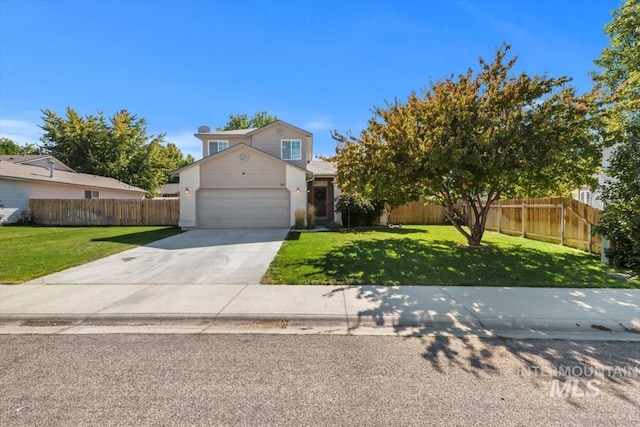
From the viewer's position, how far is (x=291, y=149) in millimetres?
19891

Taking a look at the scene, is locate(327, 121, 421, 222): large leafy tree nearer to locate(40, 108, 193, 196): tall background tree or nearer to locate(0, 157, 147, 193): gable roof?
locate(0, 157, 147, 193): gable roof

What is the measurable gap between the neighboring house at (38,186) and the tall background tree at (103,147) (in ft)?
13.1

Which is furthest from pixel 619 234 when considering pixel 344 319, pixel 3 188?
pixel 3 188

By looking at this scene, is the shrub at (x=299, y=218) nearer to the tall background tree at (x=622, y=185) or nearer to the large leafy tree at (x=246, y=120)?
the tall background tree at (x=622, y=185)

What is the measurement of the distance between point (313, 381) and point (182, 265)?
622 centimetres

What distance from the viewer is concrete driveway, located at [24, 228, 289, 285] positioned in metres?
6.73

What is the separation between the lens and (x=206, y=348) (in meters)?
3.71

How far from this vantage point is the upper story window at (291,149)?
1986 centimetres

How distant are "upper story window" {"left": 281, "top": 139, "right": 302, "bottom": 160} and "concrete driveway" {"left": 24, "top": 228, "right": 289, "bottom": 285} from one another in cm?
898

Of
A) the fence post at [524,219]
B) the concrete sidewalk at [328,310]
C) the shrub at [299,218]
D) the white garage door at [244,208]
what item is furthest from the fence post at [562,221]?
the white garage door at [244,208]

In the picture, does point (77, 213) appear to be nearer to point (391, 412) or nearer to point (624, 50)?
point (391, 412)

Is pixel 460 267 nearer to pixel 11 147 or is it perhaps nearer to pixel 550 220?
pixel 550 220

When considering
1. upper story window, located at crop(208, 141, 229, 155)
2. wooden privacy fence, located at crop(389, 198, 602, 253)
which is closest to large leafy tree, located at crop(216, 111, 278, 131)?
upper story window, located at crop(208, 141, 229, 155)

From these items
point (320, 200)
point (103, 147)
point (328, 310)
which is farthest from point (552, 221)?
point (103, 147)
